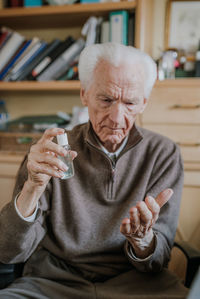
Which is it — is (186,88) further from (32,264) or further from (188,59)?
(32,264)

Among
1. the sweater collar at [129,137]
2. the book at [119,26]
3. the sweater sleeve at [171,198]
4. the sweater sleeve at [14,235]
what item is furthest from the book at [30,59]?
the sweater sleeve at [171,198]

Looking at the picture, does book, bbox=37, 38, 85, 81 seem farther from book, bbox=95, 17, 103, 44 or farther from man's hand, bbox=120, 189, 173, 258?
man's hand, bbox=120, 189, 173, 258

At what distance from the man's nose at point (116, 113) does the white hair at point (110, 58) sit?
15 cm

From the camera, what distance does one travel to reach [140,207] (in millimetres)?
762

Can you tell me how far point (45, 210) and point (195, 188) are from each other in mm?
969

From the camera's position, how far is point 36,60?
1734 mm

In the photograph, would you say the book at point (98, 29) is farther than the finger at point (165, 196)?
Yes

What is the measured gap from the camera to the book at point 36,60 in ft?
5.63

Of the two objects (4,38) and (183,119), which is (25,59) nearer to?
(4,38)

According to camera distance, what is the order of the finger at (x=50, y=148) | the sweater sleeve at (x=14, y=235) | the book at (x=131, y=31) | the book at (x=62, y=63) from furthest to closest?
the book at (x=62, y=63) < the book at (x=131, y=31) < the sweater sleeve at (x=14, y=235) < the finger at (x=50, y=148)

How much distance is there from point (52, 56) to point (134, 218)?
4.38ft

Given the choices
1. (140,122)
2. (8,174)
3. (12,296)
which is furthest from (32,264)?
(140,122)

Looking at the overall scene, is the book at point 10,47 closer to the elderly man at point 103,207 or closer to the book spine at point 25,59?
the book spine at point 25,59

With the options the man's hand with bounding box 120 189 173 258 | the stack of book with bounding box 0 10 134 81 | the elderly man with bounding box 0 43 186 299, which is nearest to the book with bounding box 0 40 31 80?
the stack of book with bounding box 0 10 134 81
